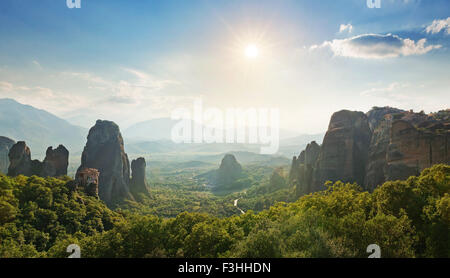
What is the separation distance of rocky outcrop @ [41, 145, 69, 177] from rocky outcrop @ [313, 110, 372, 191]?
243 feet

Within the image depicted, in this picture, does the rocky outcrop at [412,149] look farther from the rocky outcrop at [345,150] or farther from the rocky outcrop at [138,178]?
the rocky outcrop at [138,178]

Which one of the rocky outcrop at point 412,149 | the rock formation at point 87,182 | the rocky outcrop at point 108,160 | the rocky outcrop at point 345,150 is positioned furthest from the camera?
the rocky outcrop at point 108,160

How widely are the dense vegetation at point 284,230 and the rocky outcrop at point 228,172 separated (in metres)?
149

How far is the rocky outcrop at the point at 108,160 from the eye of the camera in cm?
8000

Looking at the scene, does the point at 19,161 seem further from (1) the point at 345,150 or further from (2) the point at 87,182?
(1) the point at 345,150

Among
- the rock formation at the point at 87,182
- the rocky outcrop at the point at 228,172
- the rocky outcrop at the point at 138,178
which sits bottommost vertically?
the rocky outcrop at the point at 228,172

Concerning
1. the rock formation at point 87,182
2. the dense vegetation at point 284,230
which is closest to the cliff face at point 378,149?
the dense vegetation at point 284,230

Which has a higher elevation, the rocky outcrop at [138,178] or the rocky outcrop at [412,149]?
the rocky outcrop at [412,149]

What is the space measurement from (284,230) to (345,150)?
139 feet

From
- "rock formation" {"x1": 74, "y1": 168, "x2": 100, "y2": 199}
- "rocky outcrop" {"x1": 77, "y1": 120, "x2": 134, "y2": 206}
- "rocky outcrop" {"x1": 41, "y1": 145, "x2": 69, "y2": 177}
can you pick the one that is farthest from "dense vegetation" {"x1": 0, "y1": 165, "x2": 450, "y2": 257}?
"rocky outcrop" {"x1": 77, "y1": 120, "x2": 134, "y2": 206}

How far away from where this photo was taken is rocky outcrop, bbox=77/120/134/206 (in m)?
80.0

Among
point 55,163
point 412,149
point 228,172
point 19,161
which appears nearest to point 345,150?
point 412,149

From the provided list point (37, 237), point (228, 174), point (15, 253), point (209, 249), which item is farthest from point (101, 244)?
point (228, 174)

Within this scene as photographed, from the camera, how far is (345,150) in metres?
57.4
